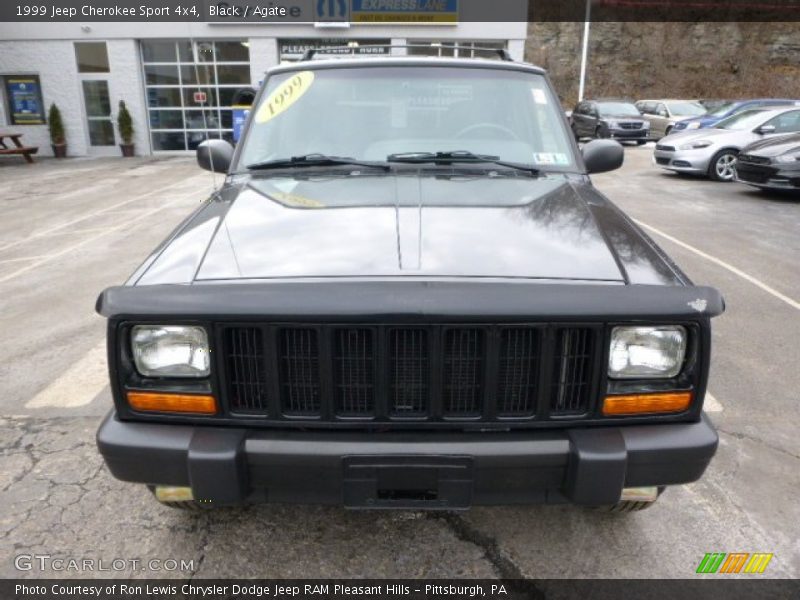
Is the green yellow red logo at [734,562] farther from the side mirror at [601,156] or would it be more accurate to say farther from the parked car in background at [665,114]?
the parked car in background at [665,114]

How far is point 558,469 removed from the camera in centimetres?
196

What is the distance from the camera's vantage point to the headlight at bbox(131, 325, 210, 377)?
1994 millimetres

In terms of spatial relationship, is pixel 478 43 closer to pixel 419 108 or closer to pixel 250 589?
pixel 419 108

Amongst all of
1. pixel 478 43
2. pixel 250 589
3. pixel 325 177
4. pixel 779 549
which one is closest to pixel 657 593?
pixel 779 549

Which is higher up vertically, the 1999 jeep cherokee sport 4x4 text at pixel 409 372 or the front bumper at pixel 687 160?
the 1999 jeep cherokee sport 4x4 text at pixel 409 372

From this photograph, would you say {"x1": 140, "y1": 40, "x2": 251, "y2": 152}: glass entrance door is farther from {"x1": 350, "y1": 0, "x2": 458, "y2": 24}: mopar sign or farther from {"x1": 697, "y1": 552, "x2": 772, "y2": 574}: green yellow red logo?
{"x1": 697, "y1": 552, "x2": 772, "y2": 574}: green yellow red logo

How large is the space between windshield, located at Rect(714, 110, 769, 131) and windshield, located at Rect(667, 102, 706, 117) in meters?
9.46

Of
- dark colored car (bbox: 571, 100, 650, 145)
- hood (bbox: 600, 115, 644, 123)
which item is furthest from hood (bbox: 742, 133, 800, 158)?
hood (bbox: 600, 115, 644, 123)

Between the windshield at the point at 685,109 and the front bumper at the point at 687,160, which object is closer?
the front bumper at the point at 687,160

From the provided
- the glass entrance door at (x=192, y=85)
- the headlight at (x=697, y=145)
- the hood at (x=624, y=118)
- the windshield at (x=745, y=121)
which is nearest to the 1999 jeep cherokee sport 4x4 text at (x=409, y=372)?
the headlight at (x=697, y=145)

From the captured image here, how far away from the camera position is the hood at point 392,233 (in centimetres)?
204

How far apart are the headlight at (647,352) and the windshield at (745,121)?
13253mm

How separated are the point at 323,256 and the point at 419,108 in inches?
58.7

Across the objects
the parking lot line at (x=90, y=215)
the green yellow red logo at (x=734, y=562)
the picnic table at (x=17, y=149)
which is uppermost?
the picnic table at (x=17, y=149)
